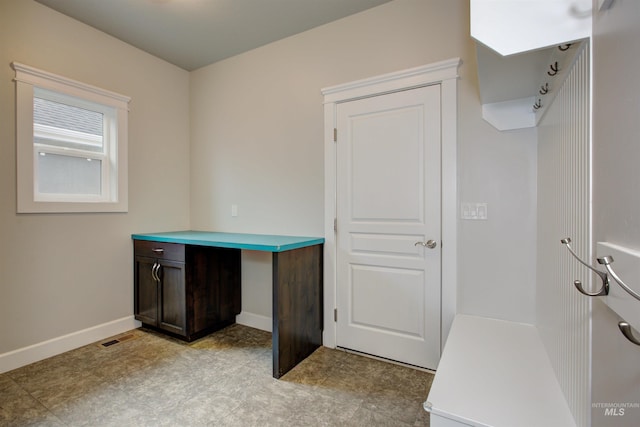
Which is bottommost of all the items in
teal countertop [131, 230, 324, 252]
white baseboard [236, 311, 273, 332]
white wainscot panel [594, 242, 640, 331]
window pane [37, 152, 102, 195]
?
Result: white baseboard [236, 311, 273, 332]

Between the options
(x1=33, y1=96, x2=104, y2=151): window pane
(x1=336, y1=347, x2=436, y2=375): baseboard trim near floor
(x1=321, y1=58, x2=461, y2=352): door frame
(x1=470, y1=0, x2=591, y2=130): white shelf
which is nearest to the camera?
(x1=470, y1=0, x2=591, y2=130): white shelf

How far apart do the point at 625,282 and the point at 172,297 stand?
2.84 metres

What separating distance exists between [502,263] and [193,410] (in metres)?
2.02

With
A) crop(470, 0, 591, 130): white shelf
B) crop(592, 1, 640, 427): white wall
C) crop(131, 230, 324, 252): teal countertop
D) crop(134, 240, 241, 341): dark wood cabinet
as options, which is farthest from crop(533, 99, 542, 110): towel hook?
crop(134, 240, 241, 341): dark wood cabinet

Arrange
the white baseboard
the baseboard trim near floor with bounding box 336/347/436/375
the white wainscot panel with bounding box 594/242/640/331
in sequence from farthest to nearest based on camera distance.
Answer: the white baseboard < the baseboard trim near floor with bounding box 336/347/436/375 < the white wainscot panel with bounding box 594/242/640/331

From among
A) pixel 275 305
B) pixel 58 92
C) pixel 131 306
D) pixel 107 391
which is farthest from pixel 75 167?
pixel 275 305

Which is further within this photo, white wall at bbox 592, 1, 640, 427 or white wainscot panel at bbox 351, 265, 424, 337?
white wainscot panel at bbox 351, 265, 424, 337

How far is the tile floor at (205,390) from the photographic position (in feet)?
5.46

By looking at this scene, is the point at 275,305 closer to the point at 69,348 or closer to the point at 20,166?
the point at 69,348

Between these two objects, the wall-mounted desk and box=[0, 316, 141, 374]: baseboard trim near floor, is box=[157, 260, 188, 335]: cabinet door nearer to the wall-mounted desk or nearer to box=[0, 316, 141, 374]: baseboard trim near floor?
the wall-mounted desk

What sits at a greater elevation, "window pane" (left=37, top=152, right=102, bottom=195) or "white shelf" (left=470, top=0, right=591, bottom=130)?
"white shelf" (left=470, top=0, right=591, bottom=130)

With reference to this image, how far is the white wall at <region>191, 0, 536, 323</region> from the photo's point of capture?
1901 mm

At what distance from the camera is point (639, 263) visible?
0.56 m

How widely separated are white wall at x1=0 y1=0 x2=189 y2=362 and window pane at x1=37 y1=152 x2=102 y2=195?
22cm
